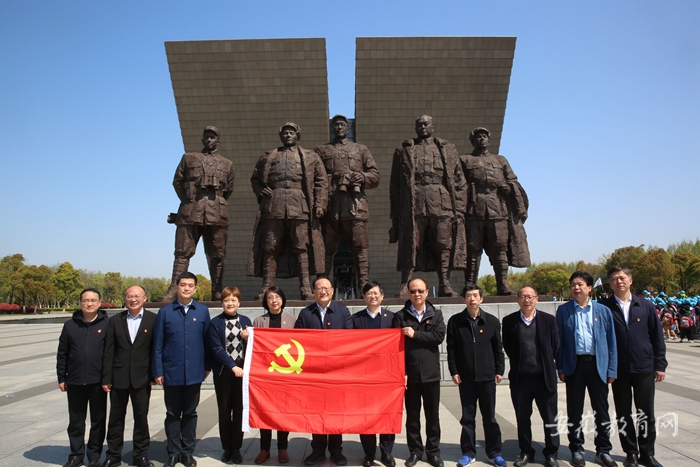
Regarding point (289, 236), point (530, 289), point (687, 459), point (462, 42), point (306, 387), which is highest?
point (462, 42)

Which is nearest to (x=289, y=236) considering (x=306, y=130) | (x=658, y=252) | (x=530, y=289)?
(x=530, y=289)

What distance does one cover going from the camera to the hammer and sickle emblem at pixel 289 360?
13.4 ft

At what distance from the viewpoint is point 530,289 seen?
4055mm

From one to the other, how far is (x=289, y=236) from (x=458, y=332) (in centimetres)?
425

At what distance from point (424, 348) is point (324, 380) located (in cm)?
86

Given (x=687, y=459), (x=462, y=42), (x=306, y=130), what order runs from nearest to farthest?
(x=687, y=459) < (x=462, y=42) < (x=306, y=130)

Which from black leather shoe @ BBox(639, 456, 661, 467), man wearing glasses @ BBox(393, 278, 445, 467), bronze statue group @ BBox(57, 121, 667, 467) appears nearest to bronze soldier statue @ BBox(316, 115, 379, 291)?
bronze statue group @ BBox(57, 121, 667, 467)

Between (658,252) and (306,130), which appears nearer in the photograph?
(306,130)

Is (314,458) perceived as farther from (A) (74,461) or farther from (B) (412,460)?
(A) (74,461)

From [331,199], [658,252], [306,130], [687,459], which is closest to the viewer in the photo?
[687,459]

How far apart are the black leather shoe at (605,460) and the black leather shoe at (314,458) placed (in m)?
2.17

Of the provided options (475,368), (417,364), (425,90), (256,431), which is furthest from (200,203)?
(425,90)

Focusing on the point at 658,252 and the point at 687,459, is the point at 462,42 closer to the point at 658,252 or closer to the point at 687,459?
the point at 687,459

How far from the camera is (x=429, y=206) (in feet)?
25.1
